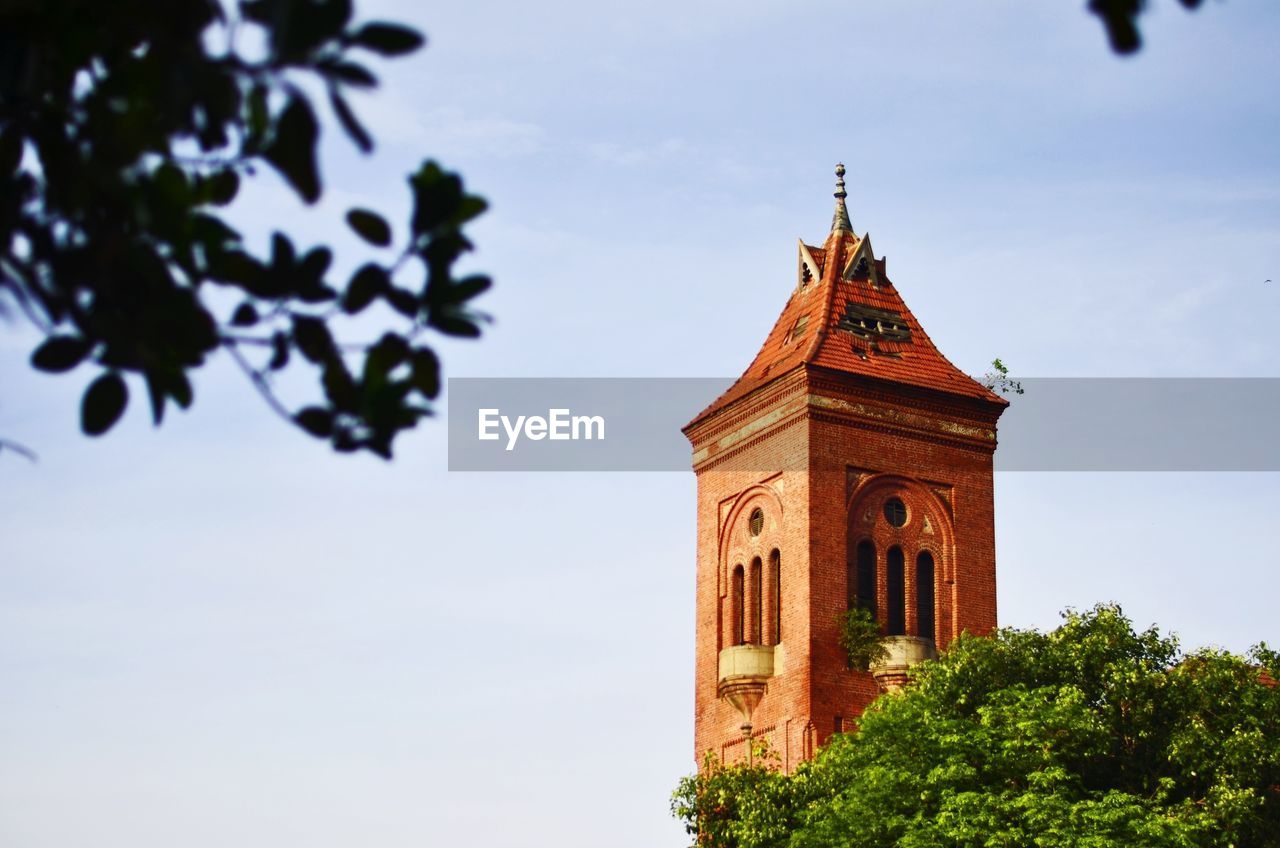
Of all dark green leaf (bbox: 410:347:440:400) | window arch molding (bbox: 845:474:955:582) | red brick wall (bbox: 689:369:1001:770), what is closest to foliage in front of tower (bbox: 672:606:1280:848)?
red brick wall (bbox: 689:369:1001:770)

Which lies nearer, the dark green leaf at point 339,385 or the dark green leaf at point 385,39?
the dark green leaf at point 385,39

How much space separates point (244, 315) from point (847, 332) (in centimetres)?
3753

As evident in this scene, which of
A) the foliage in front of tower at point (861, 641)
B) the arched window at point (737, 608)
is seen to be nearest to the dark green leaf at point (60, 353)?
the foliage in front of tower at point (861, 641)

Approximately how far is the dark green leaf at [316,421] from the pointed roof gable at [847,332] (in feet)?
115

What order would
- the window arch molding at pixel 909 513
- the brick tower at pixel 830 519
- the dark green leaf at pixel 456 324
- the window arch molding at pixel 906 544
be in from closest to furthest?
1. the dark green leaf at pixel 456 324
2. the brick tower at pixel 830 519
3. the window arch molding at pixel 906 544
4. the window arch molding at pixel 909 513

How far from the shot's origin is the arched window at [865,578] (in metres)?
39.3

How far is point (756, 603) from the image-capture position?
134ft

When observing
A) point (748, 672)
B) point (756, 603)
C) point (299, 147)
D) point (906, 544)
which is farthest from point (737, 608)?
point (299, 147)

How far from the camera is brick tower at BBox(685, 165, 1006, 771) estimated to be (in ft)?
127

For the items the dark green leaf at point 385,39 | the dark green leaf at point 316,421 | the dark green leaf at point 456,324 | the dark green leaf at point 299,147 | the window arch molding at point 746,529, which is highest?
the window arch molding at point 746,529

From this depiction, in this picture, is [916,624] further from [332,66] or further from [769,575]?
[332,66]

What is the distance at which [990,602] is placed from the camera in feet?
134

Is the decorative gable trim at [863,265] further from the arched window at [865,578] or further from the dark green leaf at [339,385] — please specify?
the dark green leaf at [339,385]

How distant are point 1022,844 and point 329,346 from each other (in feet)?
80.7
